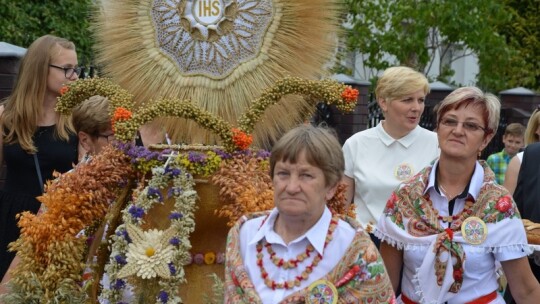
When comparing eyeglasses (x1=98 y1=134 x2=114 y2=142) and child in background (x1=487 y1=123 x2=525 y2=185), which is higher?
eyeglasses (x1=98 y1=134 x2=114 y2=142)

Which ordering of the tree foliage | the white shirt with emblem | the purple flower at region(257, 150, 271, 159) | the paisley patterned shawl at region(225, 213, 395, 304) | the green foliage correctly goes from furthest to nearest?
the tree foliage
the green foliage
the white shirt with emblem
the purple flower at region(257, 150, 271, 159)
the paisley patterned shawl at region(225, 213, 395, 304)

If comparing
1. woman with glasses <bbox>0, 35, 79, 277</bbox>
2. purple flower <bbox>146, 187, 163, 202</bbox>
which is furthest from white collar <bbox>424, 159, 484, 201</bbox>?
woman with glasses <bbox>0, 35, 79, 277</bbox>

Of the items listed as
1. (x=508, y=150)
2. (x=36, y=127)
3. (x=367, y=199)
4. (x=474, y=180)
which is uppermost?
(x=474, y=180)

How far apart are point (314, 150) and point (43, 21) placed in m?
11.8

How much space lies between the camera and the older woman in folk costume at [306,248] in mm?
3162

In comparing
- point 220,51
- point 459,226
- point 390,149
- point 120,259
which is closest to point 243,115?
point 220,51

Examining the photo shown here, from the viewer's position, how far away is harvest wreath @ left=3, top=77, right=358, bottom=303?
400 centimetres

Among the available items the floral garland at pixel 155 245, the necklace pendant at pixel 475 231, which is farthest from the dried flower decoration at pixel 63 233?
the necklace pendant at pixel 475 231

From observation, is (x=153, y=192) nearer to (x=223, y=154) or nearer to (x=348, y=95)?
(x=223, y=154)

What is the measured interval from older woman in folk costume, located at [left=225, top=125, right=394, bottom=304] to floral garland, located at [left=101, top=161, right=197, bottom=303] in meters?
0.68

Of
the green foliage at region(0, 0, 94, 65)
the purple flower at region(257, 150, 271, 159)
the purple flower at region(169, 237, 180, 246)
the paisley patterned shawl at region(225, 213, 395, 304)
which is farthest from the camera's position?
the green foliage at region(0, 0, 94, 65)

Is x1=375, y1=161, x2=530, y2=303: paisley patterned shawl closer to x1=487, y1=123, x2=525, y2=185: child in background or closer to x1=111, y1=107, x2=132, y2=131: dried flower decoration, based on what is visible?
x1=111, y1=107, x2=132, y2=131: dried flower decoration

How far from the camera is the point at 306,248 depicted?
3234 millimetres

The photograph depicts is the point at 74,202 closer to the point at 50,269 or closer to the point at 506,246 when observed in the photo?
the point at 50,269
